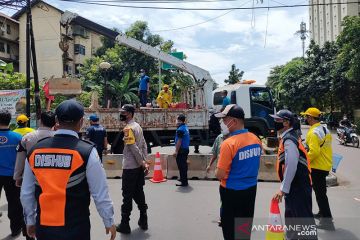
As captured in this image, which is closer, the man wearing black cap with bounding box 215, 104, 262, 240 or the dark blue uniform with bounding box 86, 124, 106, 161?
the man wearing black cap with bounding box 215, 104, 262, 240

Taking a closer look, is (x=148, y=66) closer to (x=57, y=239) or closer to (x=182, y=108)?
(x=182, y=108)

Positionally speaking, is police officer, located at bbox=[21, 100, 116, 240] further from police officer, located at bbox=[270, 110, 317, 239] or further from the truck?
the truck

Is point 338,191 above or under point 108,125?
under

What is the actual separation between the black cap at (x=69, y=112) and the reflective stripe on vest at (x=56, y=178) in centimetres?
25

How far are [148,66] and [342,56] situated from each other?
16.5 meters

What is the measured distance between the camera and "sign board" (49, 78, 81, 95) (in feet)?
43.4

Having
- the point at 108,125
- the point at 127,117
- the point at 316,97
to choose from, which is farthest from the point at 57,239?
the point at 316,97

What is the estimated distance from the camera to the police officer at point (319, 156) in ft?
16.8

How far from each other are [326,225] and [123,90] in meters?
27.9

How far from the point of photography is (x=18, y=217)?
5.19 meters

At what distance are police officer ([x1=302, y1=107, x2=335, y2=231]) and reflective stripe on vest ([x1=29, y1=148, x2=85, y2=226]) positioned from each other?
362cm

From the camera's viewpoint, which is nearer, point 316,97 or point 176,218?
point 176,218

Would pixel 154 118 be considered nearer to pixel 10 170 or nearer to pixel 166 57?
pixel 166 57

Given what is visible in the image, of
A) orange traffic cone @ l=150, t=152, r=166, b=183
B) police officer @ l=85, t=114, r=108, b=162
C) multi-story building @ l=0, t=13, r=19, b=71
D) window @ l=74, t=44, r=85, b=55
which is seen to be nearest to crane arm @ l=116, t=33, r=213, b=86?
orange traffic cone @ l=150, t=152, r=166, b=183
